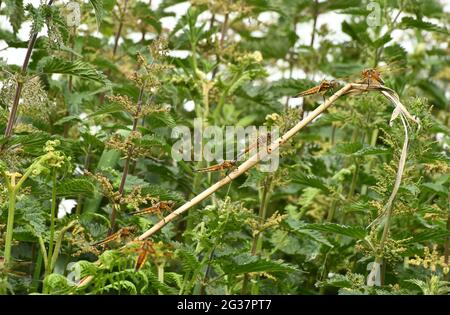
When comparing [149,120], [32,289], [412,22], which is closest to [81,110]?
[149,120]

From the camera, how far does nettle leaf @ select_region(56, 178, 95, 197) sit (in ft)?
10.0

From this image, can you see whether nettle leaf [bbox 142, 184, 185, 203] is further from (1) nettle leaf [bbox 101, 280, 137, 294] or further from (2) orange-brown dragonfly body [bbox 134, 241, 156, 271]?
(2) orange-brown dragonfly body [bbox 134, 241, 156, 271]

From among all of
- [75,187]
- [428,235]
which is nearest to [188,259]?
[75,187]

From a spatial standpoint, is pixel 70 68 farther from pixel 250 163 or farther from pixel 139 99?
pixel 250 163

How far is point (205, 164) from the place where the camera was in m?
3.91

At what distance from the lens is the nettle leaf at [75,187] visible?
3055 mm

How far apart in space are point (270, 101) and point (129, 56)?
2.50ft

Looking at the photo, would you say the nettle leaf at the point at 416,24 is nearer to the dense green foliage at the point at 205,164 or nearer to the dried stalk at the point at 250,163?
the dense green foliage at the point at 205,164

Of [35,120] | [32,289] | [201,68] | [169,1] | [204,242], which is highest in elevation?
[169,1]

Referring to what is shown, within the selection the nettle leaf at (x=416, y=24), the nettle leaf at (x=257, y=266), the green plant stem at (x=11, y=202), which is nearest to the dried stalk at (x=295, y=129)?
the nettle leaf at (x=257, y=266)

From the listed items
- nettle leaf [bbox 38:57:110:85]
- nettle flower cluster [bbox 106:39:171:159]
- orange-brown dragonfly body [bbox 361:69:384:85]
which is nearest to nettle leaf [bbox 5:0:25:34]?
nettle leaf [bbox 38:57:110:85]
